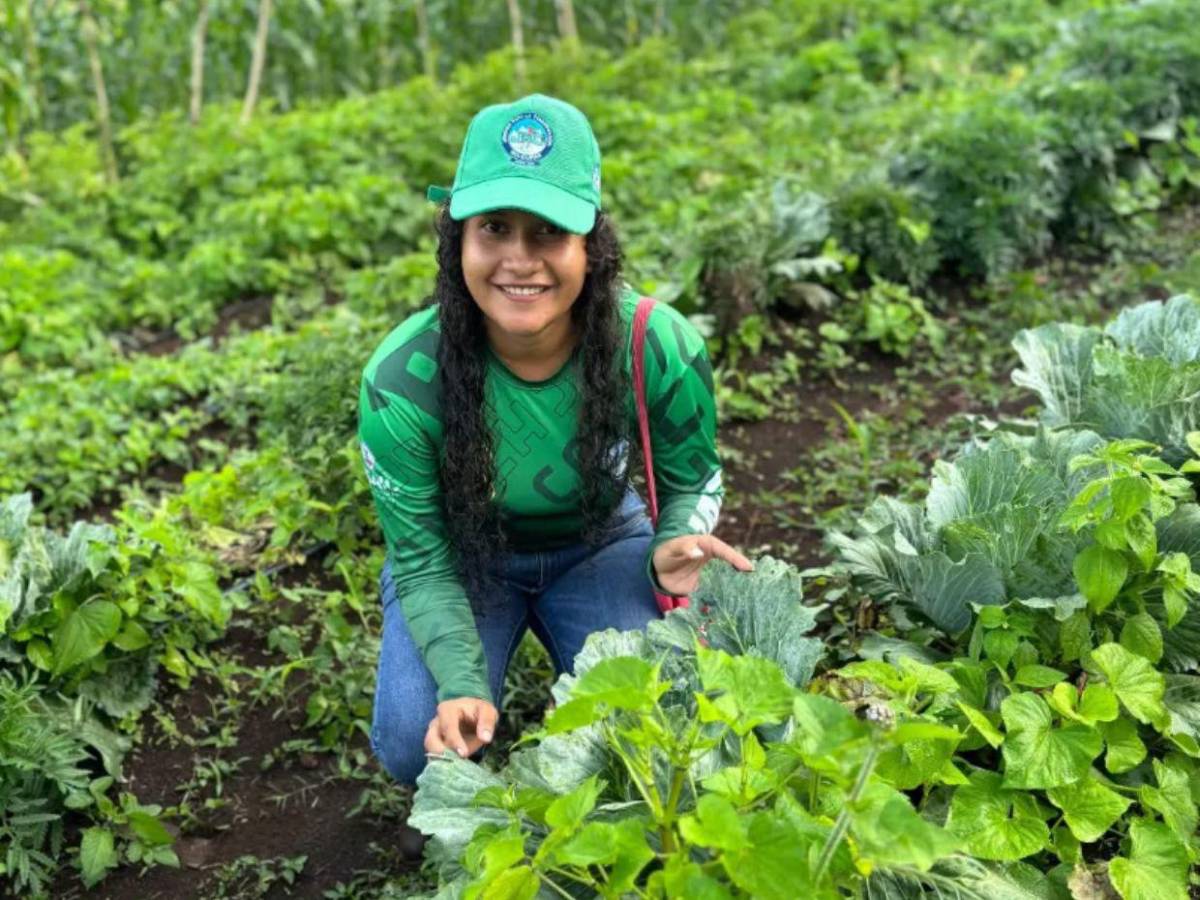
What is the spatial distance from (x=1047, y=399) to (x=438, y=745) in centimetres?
171

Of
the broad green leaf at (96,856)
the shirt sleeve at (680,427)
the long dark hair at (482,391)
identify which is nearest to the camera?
the long dark hair at (482,391)

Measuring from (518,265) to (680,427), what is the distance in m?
0.55

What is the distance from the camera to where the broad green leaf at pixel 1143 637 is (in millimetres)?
2312

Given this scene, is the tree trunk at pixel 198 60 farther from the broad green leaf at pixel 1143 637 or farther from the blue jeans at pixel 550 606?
the broad green leaf at pixel 1143 637

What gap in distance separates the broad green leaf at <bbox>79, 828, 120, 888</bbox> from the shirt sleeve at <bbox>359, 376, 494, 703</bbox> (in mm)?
926

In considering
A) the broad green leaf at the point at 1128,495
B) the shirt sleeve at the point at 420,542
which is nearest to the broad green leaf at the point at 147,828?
the shirt sleeve at the point at 420,542

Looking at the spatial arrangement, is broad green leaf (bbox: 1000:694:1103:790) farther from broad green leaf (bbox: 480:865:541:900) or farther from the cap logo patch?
the cap logo patch

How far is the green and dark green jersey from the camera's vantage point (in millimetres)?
2654

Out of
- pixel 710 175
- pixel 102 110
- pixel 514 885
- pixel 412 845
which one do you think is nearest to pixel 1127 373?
pixel 514 885

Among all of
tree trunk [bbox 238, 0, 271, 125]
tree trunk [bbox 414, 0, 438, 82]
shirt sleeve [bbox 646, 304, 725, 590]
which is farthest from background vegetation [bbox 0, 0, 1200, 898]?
tree trunk [bbox 414, 0, 438, 82]

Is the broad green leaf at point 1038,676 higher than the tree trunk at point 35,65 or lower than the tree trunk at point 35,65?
lower

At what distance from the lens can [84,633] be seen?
3.15 metres

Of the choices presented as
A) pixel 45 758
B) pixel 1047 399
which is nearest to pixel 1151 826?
pixel 1047 399

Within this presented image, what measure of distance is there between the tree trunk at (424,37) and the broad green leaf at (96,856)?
24.7 feet
